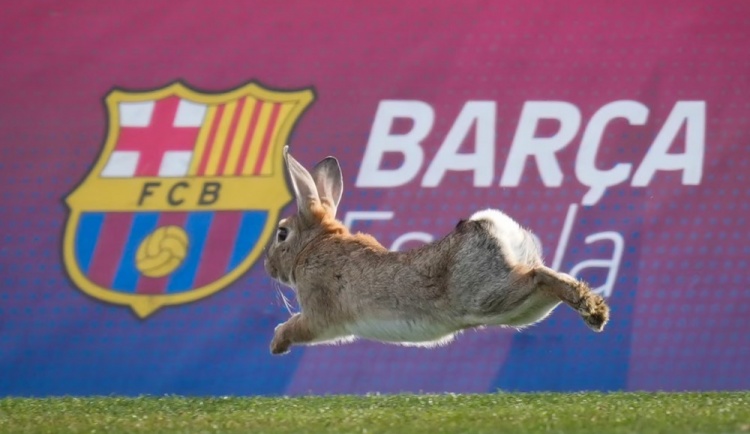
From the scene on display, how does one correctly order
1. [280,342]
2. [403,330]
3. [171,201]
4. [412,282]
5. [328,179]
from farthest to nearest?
1. [171,201]
2. [328,179]
3. [280,342]
4. [403,330]
5. [412,282]

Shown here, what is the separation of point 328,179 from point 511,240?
1.35 m

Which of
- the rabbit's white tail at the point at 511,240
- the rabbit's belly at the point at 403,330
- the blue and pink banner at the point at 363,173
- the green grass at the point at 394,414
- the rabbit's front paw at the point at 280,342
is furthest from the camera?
the blue and pink banner at the point at 363,173

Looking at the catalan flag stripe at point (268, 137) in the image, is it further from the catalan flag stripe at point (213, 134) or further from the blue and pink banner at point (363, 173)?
the catalan flag stripe at point (213, 134)

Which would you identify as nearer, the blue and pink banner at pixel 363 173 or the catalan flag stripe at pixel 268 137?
the blue and pink banner at pixel 363 173

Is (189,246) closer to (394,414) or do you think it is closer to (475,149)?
(475,149)

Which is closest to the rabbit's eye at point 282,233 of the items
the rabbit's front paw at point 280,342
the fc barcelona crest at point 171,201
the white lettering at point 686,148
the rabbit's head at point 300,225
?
the rabbit's head at point 300,225

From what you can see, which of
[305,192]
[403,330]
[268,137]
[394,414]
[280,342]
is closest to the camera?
[403,330]

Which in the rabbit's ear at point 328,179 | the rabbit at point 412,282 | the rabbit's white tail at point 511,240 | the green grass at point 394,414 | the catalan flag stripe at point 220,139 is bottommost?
the green grass at point 394,414

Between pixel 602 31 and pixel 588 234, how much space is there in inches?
43.6

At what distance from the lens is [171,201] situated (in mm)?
7594

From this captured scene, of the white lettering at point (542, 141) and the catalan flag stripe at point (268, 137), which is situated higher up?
the white lettering at point (542, 141)

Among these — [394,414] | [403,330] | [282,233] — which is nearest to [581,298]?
[403,330]

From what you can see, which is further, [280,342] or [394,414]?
[280,342]

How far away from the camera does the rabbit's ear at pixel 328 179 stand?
21.8 ft
